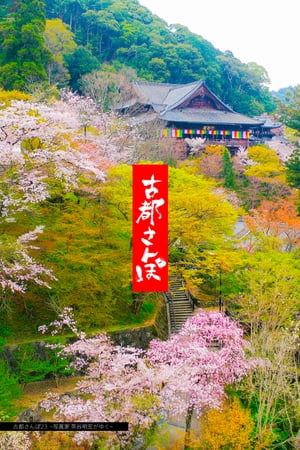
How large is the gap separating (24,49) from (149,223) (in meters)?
26.6

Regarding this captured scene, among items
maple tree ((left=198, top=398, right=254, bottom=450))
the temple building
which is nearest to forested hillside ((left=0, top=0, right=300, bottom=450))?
maple tree ((left=198, top=398, right=254, bottom=450))

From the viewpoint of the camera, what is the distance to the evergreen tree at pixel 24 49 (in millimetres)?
31344

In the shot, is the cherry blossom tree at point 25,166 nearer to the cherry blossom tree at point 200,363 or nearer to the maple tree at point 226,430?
the cherry blossom tree at point 200,363

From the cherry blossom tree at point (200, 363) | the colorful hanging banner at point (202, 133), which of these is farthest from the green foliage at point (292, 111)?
the cherry blossom tree at point (200, 363)

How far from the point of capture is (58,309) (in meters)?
15.4

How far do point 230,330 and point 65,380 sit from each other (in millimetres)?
5479

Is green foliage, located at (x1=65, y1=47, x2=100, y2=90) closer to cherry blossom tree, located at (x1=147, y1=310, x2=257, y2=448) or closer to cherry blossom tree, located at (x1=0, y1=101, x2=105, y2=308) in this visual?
cherry blossom tree, located at (x1=0, y1=101, x2=105, y2=308)

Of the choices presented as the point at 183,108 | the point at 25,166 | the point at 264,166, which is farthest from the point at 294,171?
the point at 183,108

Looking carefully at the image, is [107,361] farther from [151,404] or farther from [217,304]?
[217,304]

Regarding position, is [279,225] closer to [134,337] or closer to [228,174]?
[228,174]

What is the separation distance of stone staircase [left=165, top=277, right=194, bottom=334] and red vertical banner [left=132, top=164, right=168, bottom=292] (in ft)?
26.9

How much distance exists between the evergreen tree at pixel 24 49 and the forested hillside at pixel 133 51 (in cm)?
606

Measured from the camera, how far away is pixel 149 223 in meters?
10.0

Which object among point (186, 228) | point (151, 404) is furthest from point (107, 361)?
point (186, 228)
